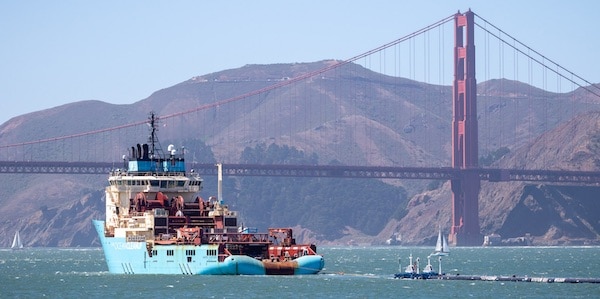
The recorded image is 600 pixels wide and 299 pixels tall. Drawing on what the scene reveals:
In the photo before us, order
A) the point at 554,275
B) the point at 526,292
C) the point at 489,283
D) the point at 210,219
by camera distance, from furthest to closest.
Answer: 1. the point at 554,275
2. the point at 210,219
3. the point at 489,283
4. the point at 526,292

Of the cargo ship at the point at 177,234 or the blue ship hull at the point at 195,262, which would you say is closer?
the blue ship hull at the point at 195,262

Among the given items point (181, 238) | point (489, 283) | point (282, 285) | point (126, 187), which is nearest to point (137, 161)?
point (126, 187)

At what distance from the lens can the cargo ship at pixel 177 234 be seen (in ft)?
295

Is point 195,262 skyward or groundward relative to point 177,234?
groundward

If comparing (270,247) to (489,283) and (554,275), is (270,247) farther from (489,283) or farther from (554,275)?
(554,275)

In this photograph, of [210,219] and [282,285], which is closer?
[282,285]

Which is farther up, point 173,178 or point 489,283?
point 173,178

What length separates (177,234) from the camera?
93.0 metres

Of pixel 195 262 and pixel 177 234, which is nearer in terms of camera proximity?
pixel 195 262

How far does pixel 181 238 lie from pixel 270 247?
5.01 meters

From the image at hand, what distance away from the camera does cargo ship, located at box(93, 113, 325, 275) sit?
295ft

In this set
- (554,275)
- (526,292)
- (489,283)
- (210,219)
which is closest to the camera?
(526,292)

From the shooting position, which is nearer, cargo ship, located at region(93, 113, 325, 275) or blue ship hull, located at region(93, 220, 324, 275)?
blue ship hull, located at region(93, 220, 324, 275)

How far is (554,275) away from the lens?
4171 inches
